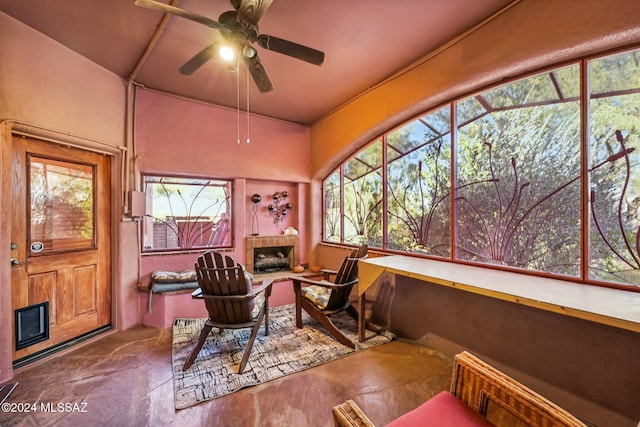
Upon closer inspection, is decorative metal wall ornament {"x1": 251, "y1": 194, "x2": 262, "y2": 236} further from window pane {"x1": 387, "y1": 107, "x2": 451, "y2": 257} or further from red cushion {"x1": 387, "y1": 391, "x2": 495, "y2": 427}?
red cushion {"x1": 387, "y1": 391, "x2": 495, "y2": 427}

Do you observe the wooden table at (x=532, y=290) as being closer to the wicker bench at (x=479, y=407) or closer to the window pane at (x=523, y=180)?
the window pane at (x=523, y=180)

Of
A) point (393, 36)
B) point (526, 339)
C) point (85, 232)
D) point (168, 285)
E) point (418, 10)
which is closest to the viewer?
point (526, 339)

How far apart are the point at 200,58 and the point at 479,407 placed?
295 centimetres

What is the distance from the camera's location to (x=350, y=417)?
0.85m

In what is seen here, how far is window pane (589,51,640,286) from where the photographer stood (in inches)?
66.6

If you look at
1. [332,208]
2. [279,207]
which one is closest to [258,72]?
[279,207]

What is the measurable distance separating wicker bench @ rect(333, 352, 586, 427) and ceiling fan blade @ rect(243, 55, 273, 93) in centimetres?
240

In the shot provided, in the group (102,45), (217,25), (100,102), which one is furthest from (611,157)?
(100,102)

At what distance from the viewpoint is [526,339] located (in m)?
1.96

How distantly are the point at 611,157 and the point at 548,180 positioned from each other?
362mm

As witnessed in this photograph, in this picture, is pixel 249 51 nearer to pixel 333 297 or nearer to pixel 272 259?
pixel 333 297

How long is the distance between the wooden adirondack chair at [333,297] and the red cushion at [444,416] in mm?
1567

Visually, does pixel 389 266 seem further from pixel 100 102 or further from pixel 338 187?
pixel 100 102

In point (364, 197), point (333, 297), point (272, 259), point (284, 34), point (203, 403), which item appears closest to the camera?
point (203, 403)
